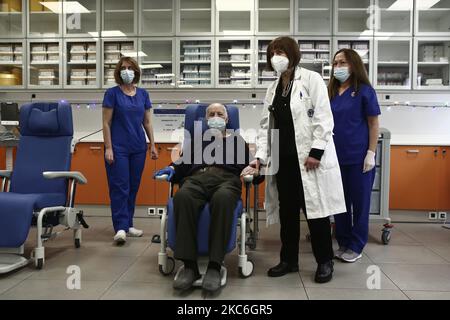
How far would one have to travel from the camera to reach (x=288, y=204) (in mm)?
2225

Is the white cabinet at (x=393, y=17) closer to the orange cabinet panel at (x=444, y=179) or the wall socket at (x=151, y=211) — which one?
the orange cabinet panel at (x=444, y=179)

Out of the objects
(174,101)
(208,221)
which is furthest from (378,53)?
(208,221)

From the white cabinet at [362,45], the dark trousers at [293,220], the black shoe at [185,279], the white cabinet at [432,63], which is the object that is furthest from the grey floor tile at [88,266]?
the white cabinet at [432,63]

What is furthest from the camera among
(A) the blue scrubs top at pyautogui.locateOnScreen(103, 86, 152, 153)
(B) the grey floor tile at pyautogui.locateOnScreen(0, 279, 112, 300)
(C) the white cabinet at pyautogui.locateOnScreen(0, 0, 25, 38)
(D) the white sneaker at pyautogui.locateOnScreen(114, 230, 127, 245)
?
(C) the white cabinet at pyautogui.locateOnScreen(0, 0, 25, 38)

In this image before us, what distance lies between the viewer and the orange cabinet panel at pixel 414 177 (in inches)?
149

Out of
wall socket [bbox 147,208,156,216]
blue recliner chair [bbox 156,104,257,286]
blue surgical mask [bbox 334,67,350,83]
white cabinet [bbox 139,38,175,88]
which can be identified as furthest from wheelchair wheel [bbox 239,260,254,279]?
white cabinet [bbox 139,38,175,88]

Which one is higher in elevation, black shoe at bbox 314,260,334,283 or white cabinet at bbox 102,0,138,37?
white cabinet at bbox 102,0,138,37

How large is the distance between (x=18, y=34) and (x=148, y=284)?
3746 millimetres

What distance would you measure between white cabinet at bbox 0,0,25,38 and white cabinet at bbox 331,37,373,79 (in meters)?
3.60

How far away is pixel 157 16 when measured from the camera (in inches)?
176

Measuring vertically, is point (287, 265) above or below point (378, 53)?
below

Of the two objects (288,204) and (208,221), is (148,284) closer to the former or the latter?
(208,221)

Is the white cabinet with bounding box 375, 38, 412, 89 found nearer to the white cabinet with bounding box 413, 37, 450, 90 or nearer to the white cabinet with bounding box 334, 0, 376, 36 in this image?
the white cabinet with bounding box 413, 37, 450, 90

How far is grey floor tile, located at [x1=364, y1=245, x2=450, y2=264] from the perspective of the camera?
2590mm
